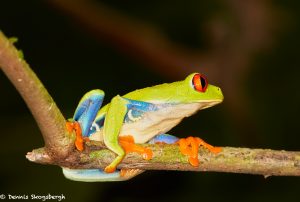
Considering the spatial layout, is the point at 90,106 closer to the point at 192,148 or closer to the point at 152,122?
the point at 152,122

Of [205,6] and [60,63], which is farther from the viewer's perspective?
[205,6]

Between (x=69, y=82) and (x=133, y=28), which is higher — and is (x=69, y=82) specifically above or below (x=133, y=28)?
below

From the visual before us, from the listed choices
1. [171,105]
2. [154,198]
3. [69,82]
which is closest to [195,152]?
[171,105]

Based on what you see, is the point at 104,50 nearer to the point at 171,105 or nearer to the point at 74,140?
the point at 171,105

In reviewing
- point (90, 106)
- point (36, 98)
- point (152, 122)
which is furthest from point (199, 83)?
point (36, 98)

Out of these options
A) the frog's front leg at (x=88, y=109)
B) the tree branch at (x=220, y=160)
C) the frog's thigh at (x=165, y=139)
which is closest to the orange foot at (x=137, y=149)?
the tree branch at (x=220, y=160)

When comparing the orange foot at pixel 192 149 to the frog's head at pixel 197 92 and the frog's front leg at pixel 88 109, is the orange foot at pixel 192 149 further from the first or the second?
the frog's front leg at pixel 88 109

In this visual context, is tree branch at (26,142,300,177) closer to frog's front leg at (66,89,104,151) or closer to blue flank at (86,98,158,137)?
frog's front leg at (66,89,104,151)

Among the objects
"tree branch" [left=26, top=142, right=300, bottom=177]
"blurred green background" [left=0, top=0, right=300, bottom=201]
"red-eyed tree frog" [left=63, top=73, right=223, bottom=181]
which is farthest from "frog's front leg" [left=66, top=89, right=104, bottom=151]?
"blurred green background" [left=0, top=0, right=300, bottom=201]
